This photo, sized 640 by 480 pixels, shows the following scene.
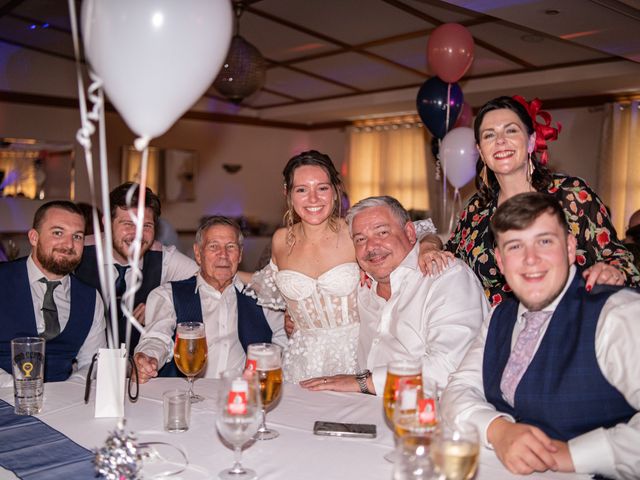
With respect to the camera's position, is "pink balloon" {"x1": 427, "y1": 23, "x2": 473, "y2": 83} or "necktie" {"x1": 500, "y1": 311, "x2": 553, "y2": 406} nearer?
"necktie" {"x1": 500, "y1": 311, "x2": 553, "y2": 406}

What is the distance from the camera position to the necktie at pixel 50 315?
2.85 metres

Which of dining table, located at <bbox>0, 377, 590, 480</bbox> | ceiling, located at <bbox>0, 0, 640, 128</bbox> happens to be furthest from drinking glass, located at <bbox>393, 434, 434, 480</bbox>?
ceiling, located at <bbox>0, 0, 640, 128</bbox>

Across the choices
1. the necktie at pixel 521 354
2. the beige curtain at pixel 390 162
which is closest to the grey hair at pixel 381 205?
the necktie at pixel 521 354

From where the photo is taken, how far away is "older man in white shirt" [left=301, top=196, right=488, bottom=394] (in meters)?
2.29

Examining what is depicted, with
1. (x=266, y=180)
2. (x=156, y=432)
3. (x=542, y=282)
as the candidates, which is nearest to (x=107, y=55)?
(x=156, y=432)

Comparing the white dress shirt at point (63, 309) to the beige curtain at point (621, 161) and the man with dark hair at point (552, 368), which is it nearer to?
the man with dark hair at point (552, 368)

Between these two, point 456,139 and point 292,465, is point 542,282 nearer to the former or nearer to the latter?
point 292,465

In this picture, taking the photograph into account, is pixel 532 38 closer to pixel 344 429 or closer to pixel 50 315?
pixel 50 315

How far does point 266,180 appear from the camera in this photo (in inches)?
446

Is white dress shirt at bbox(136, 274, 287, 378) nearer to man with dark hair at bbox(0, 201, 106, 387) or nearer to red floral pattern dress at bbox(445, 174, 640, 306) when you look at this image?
man with dark hair at bbox(0, 201, 106, 387)

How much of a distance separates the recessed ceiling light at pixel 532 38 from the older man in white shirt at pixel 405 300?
4.18 m

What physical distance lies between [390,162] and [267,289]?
24.0 ft

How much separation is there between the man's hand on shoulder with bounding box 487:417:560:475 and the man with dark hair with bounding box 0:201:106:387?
76.8 inches

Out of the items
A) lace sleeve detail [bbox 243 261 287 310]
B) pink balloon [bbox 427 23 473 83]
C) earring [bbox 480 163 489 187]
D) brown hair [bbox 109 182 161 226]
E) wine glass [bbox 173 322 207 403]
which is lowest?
wine glass [bbox 173 322 207 403]
